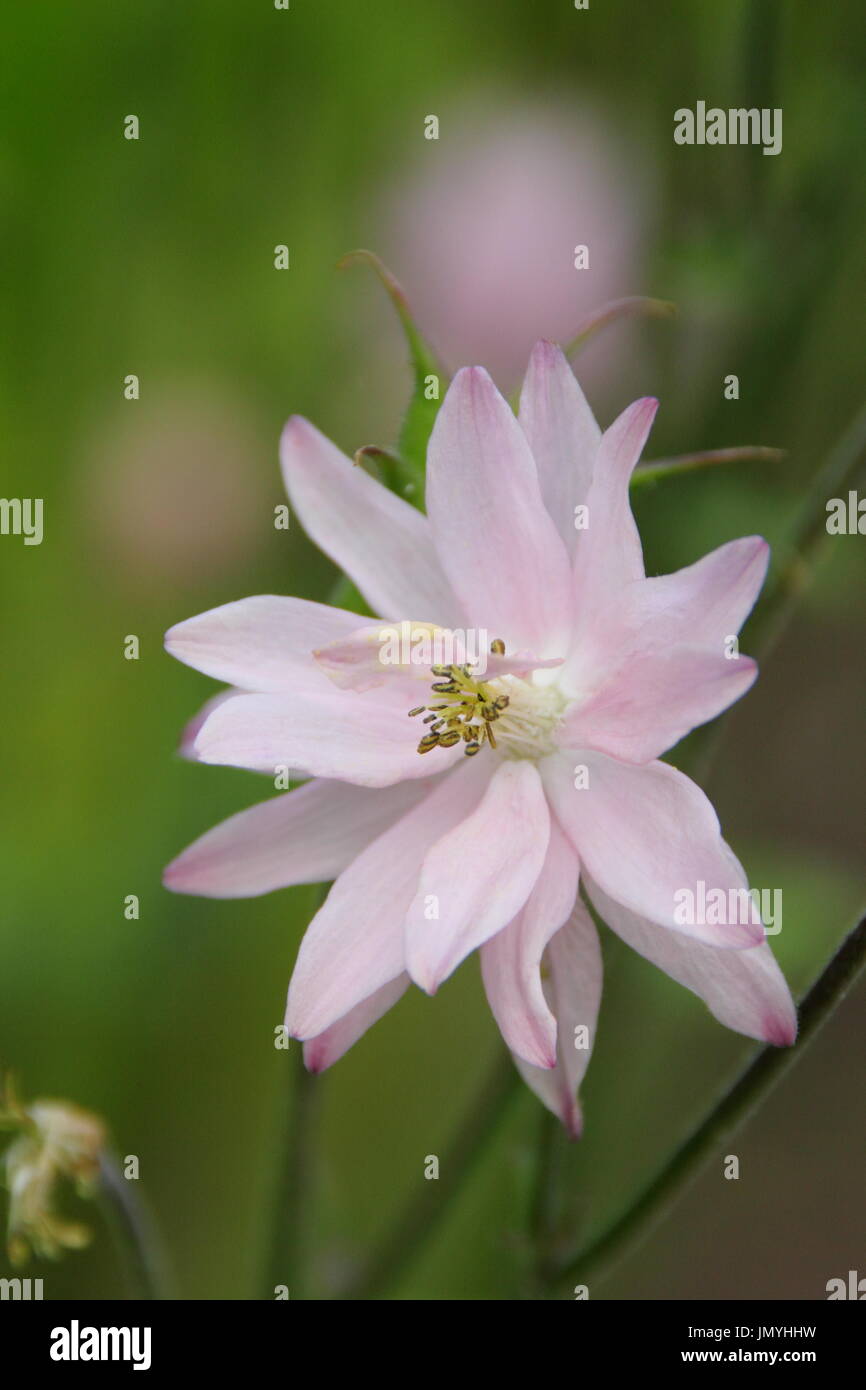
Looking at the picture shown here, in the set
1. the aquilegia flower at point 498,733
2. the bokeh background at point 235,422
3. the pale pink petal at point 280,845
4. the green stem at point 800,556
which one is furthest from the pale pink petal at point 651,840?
the bokeh background at point 235,422

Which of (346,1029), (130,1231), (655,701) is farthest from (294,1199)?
(655,701)

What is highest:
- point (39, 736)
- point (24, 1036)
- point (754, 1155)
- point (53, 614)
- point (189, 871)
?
point (53, 614)

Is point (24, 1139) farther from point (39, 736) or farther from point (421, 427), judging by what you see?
point (39, 736)

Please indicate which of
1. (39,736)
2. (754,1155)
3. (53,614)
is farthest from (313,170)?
(754,1155)

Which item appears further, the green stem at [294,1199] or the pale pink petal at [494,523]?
the green stem at [294,1199]

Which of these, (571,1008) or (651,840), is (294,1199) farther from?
(651,840)

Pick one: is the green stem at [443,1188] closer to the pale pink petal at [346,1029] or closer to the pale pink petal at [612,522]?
the pale pink petal at [346,1029]

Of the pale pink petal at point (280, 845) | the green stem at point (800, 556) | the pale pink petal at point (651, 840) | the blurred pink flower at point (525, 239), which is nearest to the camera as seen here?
the pale pink petal at point (651, 840)
